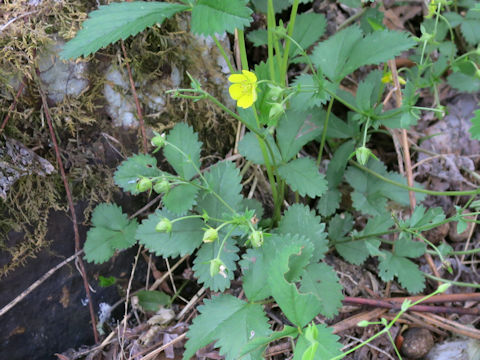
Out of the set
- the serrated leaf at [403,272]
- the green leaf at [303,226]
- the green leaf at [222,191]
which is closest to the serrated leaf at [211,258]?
the green leaf at [222,191]

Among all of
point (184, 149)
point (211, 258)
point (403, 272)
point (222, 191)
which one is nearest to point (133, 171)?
point (184, 149)

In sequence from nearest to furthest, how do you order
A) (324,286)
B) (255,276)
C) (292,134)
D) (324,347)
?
(324,347) → (255,276) → (324,286) → (292,134)

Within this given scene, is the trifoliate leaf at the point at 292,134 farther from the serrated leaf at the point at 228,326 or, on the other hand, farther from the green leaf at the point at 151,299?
the green leaf at the point at 151,299

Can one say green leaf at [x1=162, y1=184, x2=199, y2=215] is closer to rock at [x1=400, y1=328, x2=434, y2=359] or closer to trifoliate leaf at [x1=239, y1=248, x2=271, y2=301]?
trifoliate leaf at [x1=239, y1=248, x2=271, y2=301]

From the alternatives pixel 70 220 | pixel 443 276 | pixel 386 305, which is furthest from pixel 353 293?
pixel 70 220

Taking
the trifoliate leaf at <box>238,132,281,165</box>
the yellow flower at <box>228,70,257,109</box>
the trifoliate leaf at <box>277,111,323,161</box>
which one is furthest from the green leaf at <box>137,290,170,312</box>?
the yellow flower at <box>228,70,257,109</box>

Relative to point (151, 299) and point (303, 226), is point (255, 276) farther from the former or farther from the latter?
point (151, 299)
